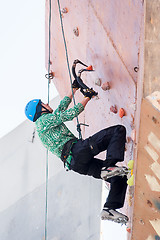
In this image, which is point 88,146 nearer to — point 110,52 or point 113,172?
point 113,172

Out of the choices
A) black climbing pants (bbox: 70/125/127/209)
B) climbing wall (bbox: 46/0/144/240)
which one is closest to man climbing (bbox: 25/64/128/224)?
black climbing pants (bbox: 70/125/127/209)

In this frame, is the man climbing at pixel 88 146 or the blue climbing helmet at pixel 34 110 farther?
the blue climbing helmet at pixel 34 110

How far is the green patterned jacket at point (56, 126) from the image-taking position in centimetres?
232

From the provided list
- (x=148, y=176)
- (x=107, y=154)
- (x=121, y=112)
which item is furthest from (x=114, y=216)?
(x=148, y=176)

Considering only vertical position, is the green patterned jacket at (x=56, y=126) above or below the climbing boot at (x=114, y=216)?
above

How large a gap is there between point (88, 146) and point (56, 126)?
27 cm

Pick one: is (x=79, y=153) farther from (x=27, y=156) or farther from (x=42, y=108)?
(x=27, y=156)

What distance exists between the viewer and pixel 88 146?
240 cm

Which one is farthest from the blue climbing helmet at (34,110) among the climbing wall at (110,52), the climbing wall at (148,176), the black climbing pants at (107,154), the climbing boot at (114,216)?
the climbing wall at (148,176)

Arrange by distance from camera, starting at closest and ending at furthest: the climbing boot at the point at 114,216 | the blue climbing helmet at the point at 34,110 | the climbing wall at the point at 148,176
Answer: the climbing wall at the point at 148,176 < the climbing boot at the point at 114,216 < the blue climbing helmet at the point at 34,110

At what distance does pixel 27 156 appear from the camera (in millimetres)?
6953

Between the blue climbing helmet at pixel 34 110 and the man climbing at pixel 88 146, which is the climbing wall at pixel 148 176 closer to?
the man climbing at pixel 88 146

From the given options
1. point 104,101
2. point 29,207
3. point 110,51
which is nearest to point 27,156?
point 29,207

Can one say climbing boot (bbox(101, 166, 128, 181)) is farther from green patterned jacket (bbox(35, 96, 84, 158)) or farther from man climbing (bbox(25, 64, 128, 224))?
green patterned jacket (bbox(35, 96, 84, 158))
